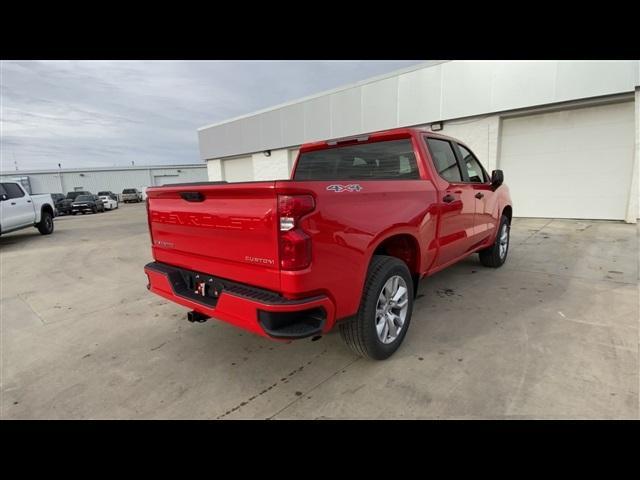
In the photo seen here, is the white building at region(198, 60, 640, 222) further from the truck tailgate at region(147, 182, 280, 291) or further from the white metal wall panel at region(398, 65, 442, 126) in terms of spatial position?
the truck tailgate at region(147, 182, 280, 291)

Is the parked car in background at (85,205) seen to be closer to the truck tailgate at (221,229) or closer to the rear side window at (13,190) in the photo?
the rear side window at (13,190)

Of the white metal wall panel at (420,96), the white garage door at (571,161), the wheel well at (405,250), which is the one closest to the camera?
the wheel well at (405,250)

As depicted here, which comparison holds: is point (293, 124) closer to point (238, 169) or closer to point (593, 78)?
point (238, 169)

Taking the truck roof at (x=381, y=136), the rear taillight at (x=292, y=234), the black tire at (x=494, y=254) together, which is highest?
the truck roof at (x=381, y=136)

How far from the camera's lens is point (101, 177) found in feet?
173

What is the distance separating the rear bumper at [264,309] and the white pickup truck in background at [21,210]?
33.6ft

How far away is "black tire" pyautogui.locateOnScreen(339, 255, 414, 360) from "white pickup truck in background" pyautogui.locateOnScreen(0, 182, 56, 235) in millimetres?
11071

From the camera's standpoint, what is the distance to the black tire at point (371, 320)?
99.9 inches

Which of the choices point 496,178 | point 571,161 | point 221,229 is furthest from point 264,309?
point 571,161

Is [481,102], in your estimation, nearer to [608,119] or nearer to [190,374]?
[608,119]

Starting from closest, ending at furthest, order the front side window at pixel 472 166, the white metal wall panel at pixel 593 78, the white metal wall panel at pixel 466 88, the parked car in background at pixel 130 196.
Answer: the front side window at pixel 472 166, the white metal wall panel at pixel 593 78, the white metal wall panel at pixel 466 88, the parked car in background at pixel 130 196

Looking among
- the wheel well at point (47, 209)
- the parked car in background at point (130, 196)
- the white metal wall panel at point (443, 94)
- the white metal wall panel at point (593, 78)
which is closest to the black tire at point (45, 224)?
the wheel well at point (47, 209)

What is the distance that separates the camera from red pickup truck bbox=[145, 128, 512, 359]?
2059 millimetres
